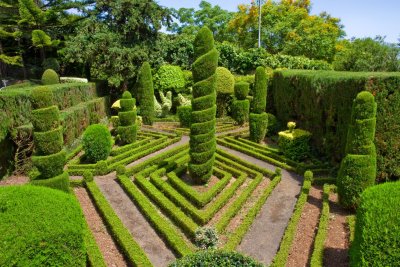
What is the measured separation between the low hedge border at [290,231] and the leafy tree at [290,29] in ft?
82.5

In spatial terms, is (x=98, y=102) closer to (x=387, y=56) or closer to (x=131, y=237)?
(x=131, y=237)

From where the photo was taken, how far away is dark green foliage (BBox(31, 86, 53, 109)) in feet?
35.8

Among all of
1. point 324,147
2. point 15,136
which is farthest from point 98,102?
point 324,147

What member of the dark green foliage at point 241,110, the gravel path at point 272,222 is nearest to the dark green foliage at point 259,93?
the dark green foliage at point 241,110

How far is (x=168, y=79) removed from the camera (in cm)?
2914

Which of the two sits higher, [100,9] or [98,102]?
[100,9]

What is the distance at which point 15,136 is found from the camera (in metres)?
14.6

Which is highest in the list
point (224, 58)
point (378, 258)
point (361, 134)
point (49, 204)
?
point (224, 58)

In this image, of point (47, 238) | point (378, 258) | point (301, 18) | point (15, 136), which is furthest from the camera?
point (301, 18)

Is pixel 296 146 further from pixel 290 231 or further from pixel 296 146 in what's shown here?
pixel 290 231

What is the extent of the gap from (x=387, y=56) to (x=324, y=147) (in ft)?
47.7

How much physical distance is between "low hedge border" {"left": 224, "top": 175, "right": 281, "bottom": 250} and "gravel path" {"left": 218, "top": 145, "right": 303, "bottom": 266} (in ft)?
0.48

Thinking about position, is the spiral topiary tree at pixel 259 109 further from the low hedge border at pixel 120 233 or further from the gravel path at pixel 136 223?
the low hedge border at pixel 120 233

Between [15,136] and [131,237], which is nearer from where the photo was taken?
[131,237]
